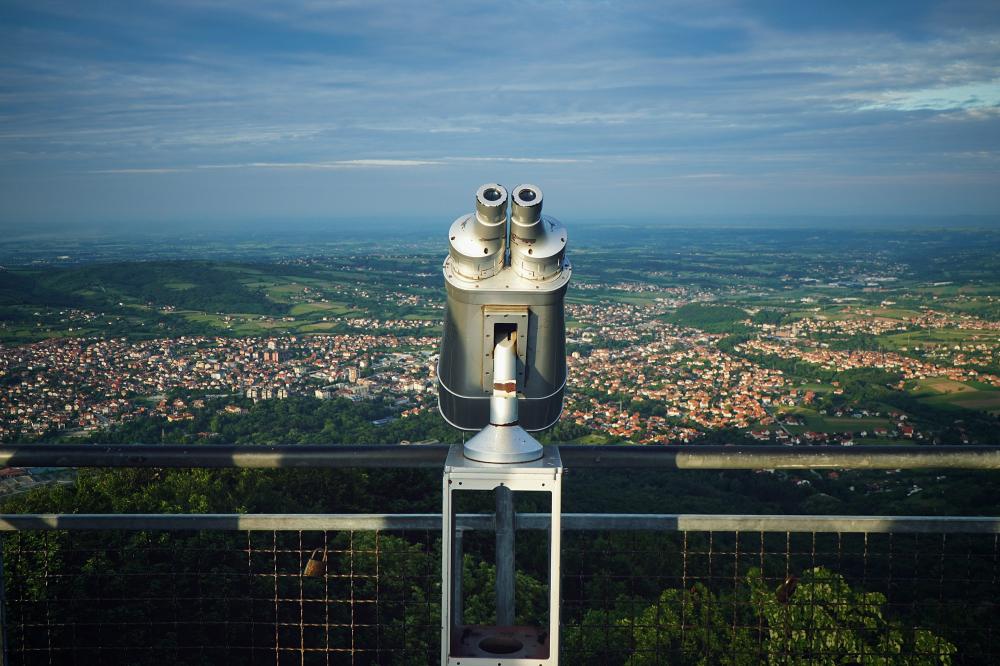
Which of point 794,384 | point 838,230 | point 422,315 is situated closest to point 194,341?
point 422,315

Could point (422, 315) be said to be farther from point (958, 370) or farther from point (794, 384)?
point (958, 370)

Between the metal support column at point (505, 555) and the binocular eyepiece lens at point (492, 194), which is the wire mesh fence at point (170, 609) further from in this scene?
the binocular eyepiece lens at point (492, 194)

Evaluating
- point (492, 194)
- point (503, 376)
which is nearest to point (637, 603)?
point (503, 376)

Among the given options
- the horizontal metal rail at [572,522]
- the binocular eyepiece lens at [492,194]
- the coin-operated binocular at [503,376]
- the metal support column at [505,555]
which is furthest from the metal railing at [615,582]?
the binocular eyepiece lens at [492,194]

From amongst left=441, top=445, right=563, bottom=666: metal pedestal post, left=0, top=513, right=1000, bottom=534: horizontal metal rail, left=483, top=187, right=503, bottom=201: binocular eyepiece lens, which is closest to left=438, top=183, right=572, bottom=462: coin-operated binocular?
left=483, top=187, right=503, bottom=201: binocular eyepiece lens

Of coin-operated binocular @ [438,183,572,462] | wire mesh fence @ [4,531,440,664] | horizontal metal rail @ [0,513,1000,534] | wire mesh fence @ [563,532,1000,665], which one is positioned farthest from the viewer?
wire mesh fence @ [4,531,440,664]

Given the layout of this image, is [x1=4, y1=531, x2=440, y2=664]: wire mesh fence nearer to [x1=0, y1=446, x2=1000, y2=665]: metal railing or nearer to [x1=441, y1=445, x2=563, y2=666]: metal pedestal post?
[x1=0, y1=446, x2=1000, y2=665]: metal railing
